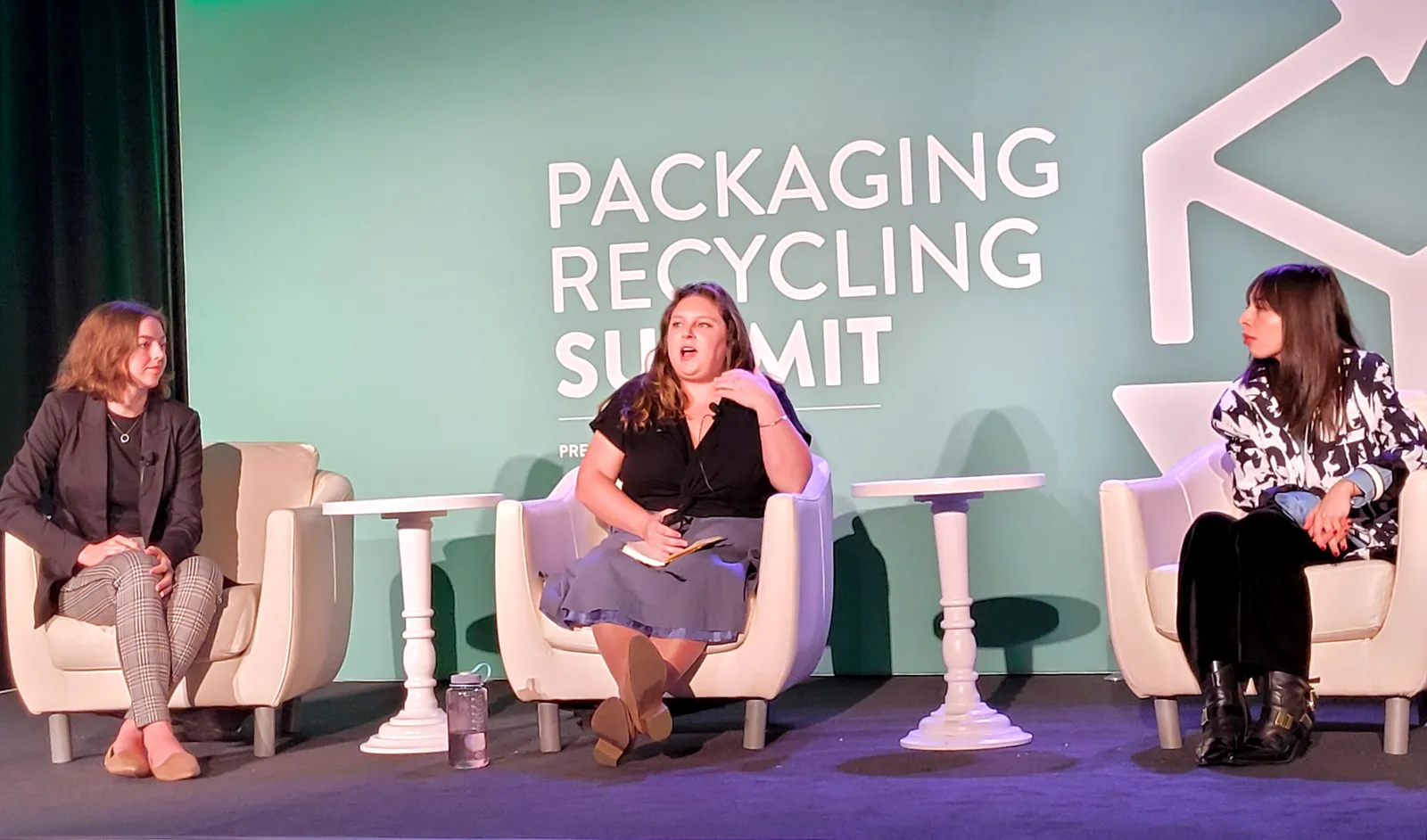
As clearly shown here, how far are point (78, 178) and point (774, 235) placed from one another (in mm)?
2682

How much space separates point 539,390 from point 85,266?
1.89 m

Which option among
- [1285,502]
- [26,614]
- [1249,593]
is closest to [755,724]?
[1249,593]

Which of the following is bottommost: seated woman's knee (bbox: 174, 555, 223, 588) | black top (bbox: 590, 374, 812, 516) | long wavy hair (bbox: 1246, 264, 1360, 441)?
seated woman's knee (bbox: 174, 555, 223, 588)

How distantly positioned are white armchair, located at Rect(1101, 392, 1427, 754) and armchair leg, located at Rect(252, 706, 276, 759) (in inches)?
80.3

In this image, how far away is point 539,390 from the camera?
507 centimetres

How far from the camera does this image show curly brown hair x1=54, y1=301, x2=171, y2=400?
3.81m

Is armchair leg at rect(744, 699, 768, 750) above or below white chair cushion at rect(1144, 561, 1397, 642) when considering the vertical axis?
below

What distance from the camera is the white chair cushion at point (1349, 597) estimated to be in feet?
10.1

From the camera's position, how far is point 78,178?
5590 mm

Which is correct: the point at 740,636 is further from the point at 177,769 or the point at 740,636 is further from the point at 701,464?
the point at 177,769

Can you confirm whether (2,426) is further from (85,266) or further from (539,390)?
(539,390)

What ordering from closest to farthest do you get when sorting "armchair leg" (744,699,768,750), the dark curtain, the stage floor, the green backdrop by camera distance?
the stage floor
"armchair leg" (744,699,768,750)
the green backdrop
the dark curtain

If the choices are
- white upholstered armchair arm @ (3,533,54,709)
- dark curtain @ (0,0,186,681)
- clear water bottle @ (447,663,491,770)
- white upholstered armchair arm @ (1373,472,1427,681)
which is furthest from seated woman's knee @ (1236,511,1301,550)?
dark curtain @ (0,0,186,681)

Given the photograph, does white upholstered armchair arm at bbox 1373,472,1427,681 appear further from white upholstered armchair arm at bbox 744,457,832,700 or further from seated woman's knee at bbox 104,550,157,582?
seated woman's knee at bbox 104,550,157,582
